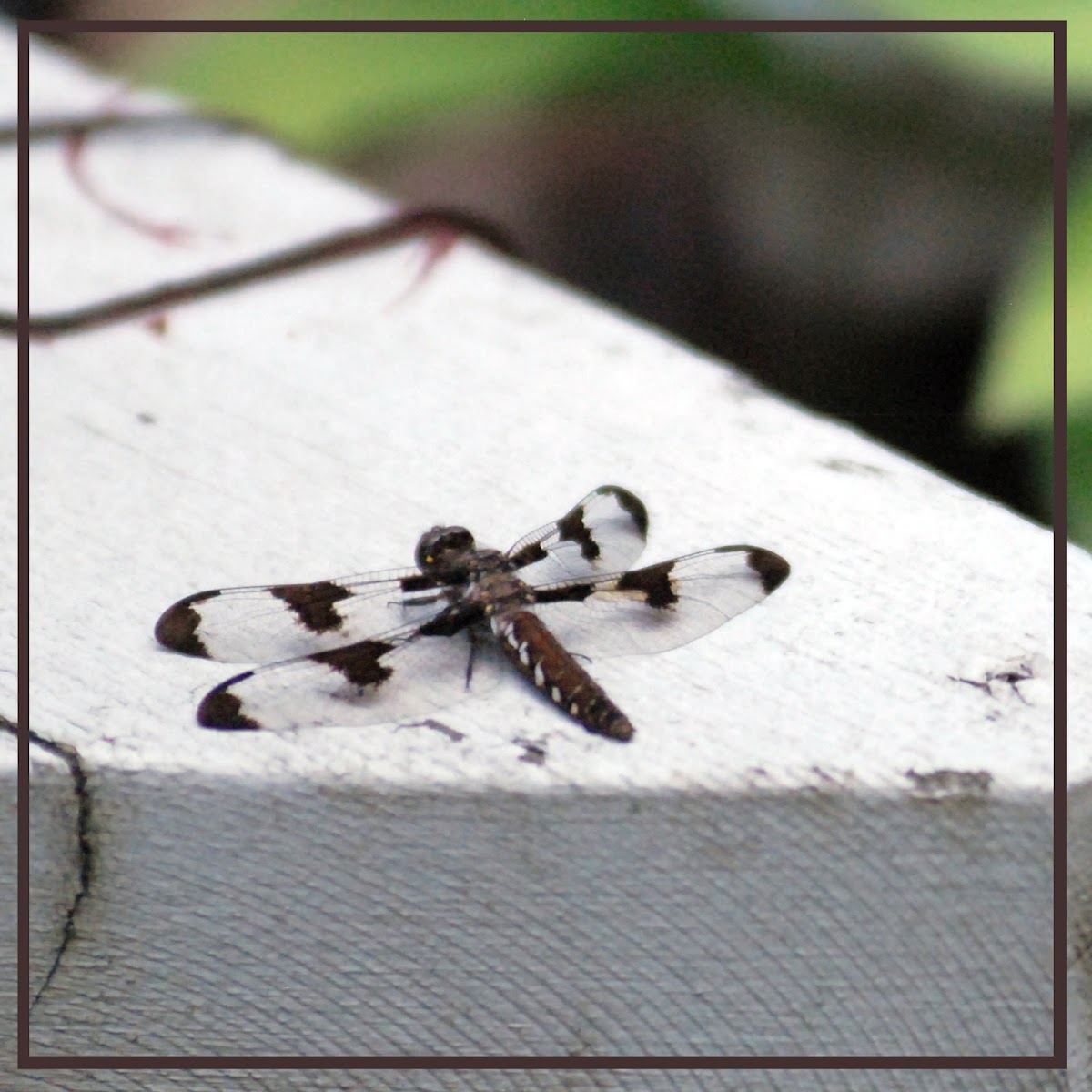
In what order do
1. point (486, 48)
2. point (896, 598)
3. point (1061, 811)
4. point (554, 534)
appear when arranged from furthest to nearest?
point (486, 48)
point (554, 534)
point (896, 598)
point (1061, 811)

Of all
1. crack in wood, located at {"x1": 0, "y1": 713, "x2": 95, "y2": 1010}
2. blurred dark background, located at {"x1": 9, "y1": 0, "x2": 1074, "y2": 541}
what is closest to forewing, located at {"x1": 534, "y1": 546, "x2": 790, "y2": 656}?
crack in wood, located at {"x1": 0, "y1": 713, "x2": 95, "y2": 1010}

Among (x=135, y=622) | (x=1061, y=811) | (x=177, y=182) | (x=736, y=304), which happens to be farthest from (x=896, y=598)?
(x=736, y=304)

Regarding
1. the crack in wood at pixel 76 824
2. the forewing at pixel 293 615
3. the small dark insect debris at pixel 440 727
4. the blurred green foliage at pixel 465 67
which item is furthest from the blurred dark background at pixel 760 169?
the crack in wood at pixel 76 824

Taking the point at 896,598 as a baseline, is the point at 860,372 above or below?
below

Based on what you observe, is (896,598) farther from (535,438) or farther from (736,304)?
(736,304)

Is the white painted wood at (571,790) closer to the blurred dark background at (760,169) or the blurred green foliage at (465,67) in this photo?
the blurred dark background at (760,169)

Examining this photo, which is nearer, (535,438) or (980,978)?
(980,978)

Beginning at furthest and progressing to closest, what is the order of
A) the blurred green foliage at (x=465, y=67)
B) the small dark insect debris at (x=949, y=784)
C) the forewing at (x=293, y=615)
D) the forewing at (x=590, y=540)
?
the blurred green foliage at (x=465, y=67), the forewing at (x=590, y=540), the forewing at (x=293, y=615), the small dark insect debris at (x=949, y=784)
